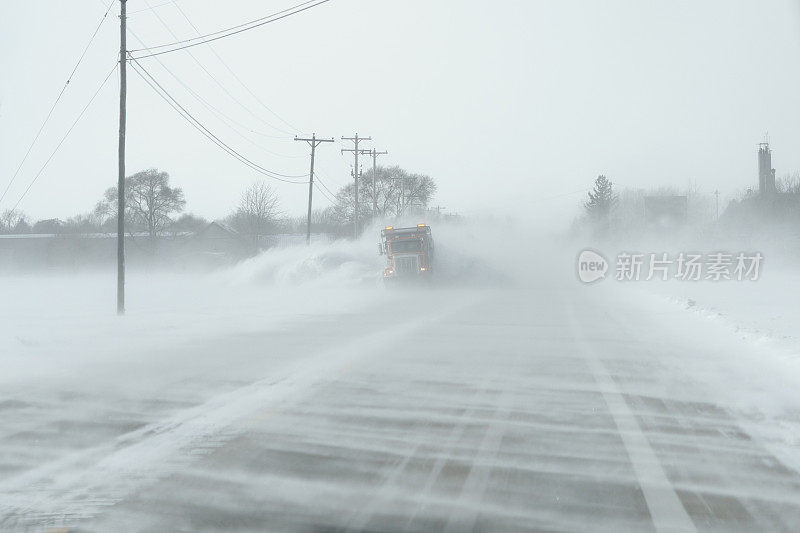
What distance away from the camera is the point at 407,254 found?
3703 cm

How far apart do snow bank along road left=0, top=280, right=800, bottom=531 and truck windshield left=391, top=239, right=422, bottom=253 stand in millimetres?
24727

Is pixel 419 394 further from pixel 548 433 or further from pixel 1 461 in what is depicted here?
pixel 1 461

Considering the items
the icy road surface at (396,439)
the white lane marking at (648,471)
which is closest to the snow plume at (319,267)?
the icy road surface at (396,439)

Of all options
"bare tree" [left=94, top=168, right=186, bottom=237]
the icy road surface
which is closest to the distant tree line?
"bare tree" [left=94, top=168, right=186, bottom=237]

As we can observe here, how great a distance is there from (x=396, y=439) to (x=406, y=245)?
3076cm

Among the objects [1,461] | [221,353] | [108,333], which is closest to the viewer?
[1,461]

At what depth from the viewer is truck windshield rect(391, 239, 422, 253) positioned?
37.1m

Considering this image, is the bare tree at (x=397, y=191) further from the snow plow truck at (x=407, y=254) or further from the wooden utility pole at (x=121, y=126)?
the wooden utility pole at (x=121, y=126)

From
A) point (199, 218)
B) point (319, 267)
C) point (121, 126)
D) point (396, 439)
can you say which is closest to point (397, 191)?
point (199, 218)

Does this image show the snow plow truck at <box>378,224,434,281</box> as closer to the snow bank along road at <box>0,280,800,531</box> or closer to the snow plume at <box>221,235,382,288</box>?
the snow plume at <box>221,235,382,288</box>

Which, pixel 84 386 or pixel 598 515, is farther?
pixel 84 386

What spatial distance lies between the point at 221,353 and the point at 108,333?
16.6 ft

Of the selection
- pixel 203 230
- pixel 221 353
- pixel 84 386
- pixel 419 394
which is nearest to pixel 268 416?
pixel 419 394

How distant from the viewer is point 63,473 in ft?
17.9
